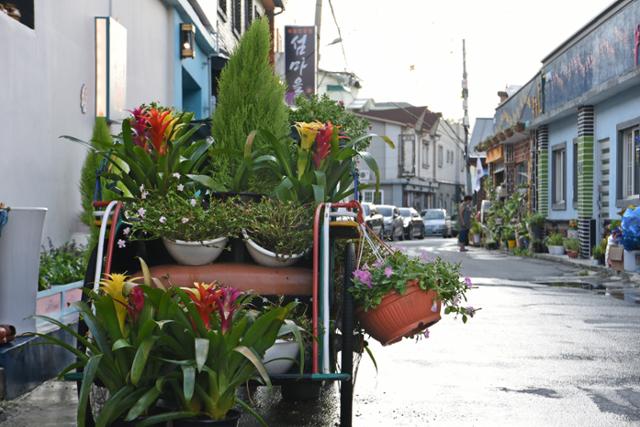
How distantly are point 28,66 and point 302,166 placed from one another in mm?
3693

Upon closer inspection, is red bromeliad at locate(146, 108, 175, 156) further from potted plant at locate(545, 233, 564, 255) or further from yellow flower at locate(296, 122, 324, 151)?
potted plant at locate(545, 233, 564, 255)

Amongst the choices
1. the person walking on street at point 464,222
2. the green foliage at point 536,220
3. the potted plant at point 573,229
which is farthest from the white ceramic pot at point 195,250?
the person walking on street at point 464,222

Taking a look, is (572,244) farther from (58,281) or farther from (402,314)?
(402,314)

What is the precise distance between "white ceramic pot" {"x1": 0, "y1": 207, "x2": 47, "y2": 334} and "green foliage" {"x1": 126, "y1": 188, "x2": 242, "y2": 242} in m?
1.62

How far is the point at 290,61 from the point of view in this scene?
25109 millimetres

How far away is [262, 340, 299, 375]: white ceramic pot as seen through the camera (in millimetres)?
4703

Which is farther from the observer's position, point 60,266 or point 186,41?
point 186,41

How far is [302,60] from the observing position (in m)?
25.3

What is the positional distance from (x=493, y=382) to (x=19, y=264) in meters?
3.51

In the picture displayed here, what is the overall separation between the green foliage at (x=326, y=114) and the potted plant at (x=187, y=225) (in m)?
1.88

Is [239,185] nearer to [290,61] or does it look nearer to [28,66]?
[28,66]

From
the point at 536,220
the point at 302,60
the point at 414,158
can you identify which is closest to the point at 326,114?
the point at 302,60

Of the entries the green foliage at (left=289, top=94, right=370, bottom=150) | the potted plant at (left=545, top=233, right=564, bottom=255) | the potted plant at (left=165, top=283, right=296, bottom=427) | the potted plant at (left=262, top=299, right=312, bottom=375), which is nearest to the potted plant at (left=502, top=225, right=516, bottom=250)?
the potted plant at (left=545, top=233, right=564, bottom=255)

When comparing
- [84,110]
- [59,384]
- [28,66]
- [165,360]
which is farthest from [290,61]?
[165,360]
